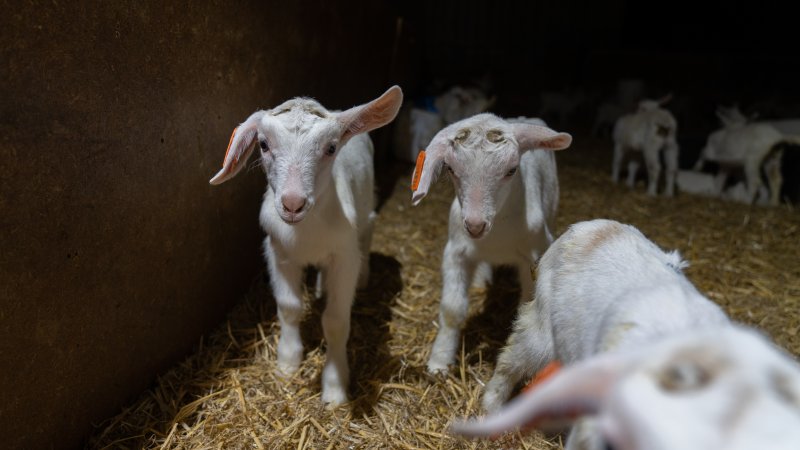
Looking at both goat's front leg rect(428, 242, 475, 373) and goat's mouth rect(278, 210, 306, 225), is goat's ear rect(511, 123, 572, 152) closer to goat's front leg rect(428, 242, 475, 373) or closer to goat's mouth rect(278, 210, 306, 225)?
goat's front leg rect(428, 242, 475, 373)

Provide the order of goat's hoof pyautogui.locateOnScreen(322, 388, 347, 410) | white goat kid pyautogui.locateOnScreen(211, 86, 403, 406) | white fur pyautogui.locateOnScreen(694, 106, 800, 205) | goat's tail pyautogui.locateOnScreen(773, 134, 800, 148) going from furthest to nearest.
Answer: white fur pyautogui.locateOnScreen(694, 106, 800, 205) → goat's tail pyautogui.locateOnScreen(773, 134, 800, 148) → goat's hoof pyautogui.locateOnScreen(322, 388, 347, 410) → white goat kid pyautogui.locateOnScreen(211, 86, 403, 406)

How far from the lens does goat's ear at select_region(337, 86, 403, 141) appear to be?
2672 mm

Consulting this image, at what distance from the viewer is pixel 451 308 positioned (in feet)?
10.7

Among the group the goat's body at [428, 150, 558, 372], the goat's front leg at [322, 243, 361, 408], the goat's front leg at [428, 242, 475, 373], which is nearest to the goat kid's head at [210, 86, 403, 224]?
the goat's front leg at [322, 243, 361, 408]

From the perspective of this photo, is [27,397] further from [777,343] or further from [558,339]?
[777,343]

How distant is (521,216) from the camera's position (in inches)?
125

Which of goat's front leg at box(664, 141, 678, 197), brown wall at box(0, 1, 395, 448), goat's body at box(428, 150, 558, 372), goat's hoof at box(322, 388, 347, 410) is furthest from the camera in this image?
goat's front leg at box(664, 141, 678, 197)

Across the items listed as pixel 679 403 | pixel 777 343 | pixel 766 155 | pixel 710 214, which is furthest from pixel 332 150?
pixel 766 155

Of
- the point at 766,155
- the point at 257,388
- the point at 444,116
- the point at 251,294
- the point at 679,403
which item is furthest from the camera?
the point at 444,116

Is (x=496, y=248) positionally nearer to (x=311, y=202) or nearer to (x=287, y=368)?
(x=311, y=202)

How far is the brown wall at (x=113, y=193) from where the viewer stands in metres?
2.07

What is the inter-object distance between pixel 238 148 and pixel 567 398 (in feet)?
6.82

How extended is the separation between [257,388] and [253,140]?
138 cm

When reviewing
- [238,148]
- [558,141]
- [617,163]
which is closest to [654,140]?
[617,163]
